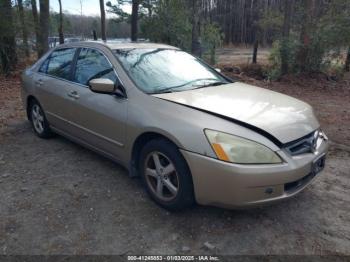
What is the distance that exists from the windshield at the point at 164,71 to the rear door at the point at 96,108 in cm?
23

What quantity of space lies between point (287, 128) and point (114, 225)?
1.78 m

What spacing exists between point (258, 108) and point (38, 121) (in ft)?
11.9

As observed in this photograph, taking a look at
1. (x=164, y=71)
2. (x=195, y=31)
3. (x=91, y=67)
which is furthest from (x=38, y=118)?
(x=195, y=31)

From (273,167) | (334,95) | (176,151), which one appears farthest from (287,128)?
(334,95)

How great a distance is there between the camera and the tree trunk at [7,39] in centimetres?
1060

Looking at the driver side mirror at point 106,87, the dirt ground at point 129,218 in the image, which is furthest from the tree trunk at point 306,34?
the driver side mirror at point 106,87

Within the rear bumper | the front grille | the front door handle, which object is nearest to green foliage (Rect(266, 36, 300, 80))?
the front grille

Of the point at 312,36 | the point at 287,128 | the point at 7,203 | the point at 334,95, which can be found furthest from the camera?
the point at 312,36

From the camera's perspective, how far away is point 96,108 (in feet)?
12.3

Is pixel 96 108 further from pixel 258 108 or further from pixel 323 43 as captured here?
pixel 323 43

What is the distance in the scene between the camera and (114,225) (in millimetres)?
3029

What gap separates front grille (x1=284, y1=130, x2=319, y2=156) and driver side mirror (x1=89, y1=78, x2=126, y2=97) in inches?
67.8

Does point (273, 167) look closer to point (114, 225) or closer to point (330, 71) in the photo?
point (114, 225)

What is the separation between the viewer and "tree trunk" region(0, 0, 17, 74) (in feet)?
34.8
